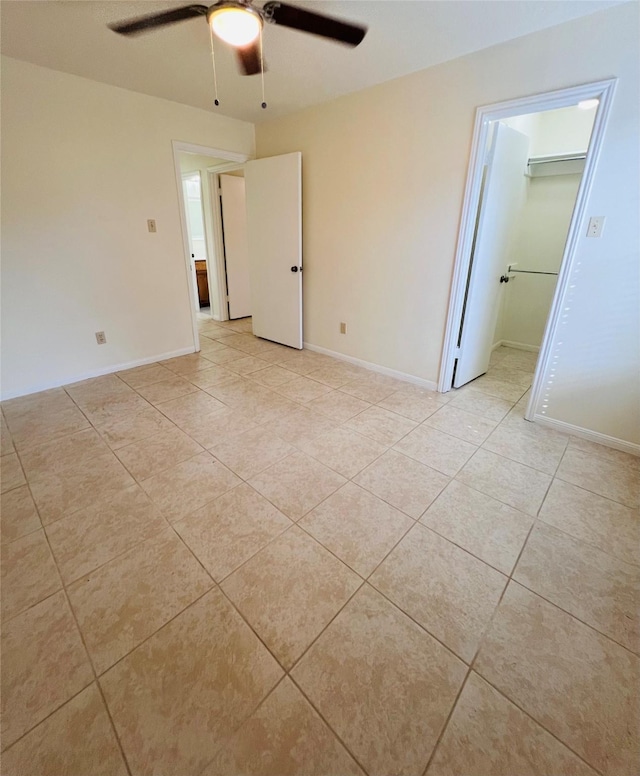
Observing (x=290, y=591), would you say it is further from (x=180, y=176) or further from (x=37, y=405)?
(x=180, y=176)

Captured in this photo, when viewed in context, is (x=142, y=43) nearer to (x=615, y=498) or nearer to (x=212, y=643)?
(x=212, y=643)

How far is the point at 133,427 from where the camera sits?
250 centimetres

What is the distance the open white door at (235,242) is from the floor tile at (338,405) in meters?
2.88

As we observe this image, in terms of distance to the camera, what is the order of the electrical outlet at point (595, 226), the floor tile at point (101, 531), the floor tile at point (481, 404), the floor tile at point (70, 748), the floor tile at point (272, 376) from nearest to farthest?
the floor tile at point (70, 748), the floor tile at point (101, 531), the electrical outlet at point (595, 226), the floor tile at point (481, 404), the floor tile at point (272, 376)

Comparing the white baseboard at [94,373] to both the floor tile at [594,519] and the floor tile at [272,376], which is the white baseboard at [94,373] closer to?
the floor tile at [272,376]

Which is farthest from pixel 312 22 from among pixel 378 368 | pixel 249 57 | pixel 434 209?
pixel 378 368

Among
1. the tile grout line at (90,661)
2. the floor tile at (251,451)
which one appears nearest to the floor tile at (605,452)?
the floor tile at (251,451)

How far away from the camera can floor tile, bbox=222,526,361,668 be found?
4.01ft

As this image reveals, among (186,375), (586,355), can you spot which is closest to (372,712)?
(586,355)

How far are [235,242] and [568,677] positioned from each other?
5.37m

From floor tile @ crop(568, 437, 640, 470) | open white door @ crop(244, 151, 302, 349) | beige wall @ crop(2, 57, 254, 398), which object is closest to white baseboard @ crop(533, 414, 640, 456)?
floor tile @ crop(568, 437, 640, 470)

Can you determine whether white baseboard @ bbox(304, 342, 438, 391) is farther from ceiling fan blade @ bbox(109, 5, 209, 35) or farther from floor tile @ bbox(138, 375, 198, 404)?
ceiling fan blade @ bbox(109, 5, 209, 35)

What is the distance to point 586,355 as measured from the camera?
2.24 m

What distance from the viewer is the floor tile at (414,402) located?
8.89 feet
